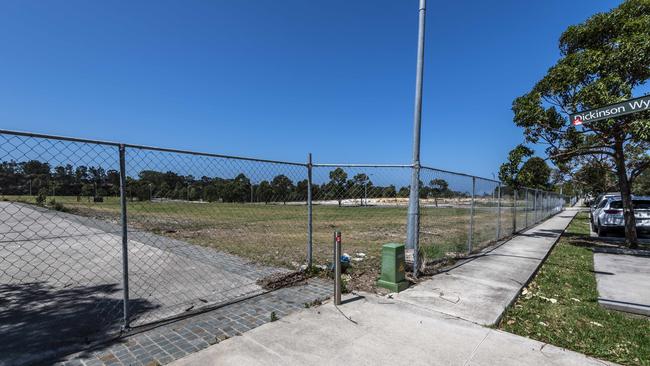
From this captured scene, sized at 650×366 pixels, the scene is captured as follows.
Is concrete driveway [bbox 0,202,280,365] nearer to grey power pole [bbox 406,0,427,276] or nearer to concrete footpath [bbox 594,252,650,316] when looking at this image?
grey power pole [bbox 406,0,427,276]

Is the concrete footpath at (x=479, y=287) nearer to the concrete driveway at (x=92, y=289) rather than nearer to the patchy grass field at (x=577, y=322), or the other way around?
the patchy grass field at (x=577, y=322)

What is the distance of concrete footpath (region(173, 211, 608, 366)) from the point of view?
3.40m

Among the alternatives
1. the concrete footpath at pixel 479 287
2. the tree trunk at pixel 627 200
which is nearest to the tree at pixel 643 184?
the tree trunk at pixel 627 200

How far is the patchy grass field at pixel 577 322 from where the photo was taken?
12.4 ft

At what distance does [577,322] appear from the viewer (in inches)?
179

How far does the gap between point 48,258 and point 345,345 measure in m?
8.22

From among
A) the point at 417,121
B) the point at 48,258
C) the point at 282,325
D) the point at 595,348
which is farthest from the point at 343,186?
the point at 48,258

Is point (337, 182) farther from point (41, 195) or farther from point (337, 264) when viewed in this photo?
point (41, 195)

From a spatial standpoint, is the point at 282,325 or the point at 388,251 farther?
the point at 388,251

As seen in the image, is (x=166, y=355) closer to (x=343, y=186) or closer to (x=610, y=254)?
(x=343, y=186)

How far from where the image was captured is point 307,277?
632 centimetres

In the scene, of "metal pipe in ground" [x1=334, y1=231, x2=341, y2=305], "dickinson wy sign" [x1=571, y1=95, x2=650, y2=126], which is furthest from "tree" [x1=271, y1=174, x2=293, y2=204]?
"dickinson wy sign" [x1=571, y1=95, x2=650, y2=126]

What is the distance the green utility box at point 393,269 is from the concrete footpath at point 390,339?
0.24 metres

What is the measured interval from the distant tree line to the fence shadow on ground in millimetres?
1586
